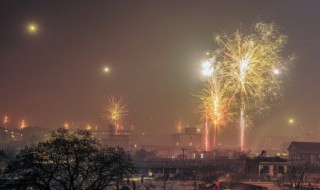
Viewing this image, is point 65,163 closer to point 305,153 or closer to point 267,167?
point 267,167

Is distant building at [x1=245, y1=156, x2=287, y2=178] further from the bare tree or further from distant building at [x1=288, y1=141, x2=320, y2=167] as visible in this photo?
the bare tree

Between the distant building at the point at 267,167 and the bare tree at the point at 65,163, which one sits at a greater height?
the bare tree at the point at 65,163

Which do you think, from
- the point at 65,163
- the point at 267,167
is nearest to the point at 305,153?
the point at 267,167

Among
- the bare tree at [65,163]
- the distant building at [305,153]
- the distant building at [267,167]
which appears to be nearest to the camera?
the bare tree at [65,163]

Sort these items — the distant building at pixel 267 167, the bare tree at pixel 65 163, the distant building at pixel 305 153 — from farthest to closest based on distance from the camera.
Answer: the distant building at pixel 305 153 < the distant building at pixel 267 167 < the bare tree at pixel 65 163

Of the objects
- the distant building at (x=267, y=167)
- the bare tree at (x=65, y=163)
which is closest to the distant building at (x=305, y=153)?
the distant building at (x=267, y=167)

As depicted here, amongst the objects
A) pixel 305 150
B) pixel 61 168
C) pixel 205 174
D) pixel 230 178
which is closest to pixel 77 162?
pixel 61 168

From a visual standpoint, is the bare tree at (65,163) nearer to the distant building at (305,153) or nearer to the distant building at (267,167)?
the distant building at (267,167)
